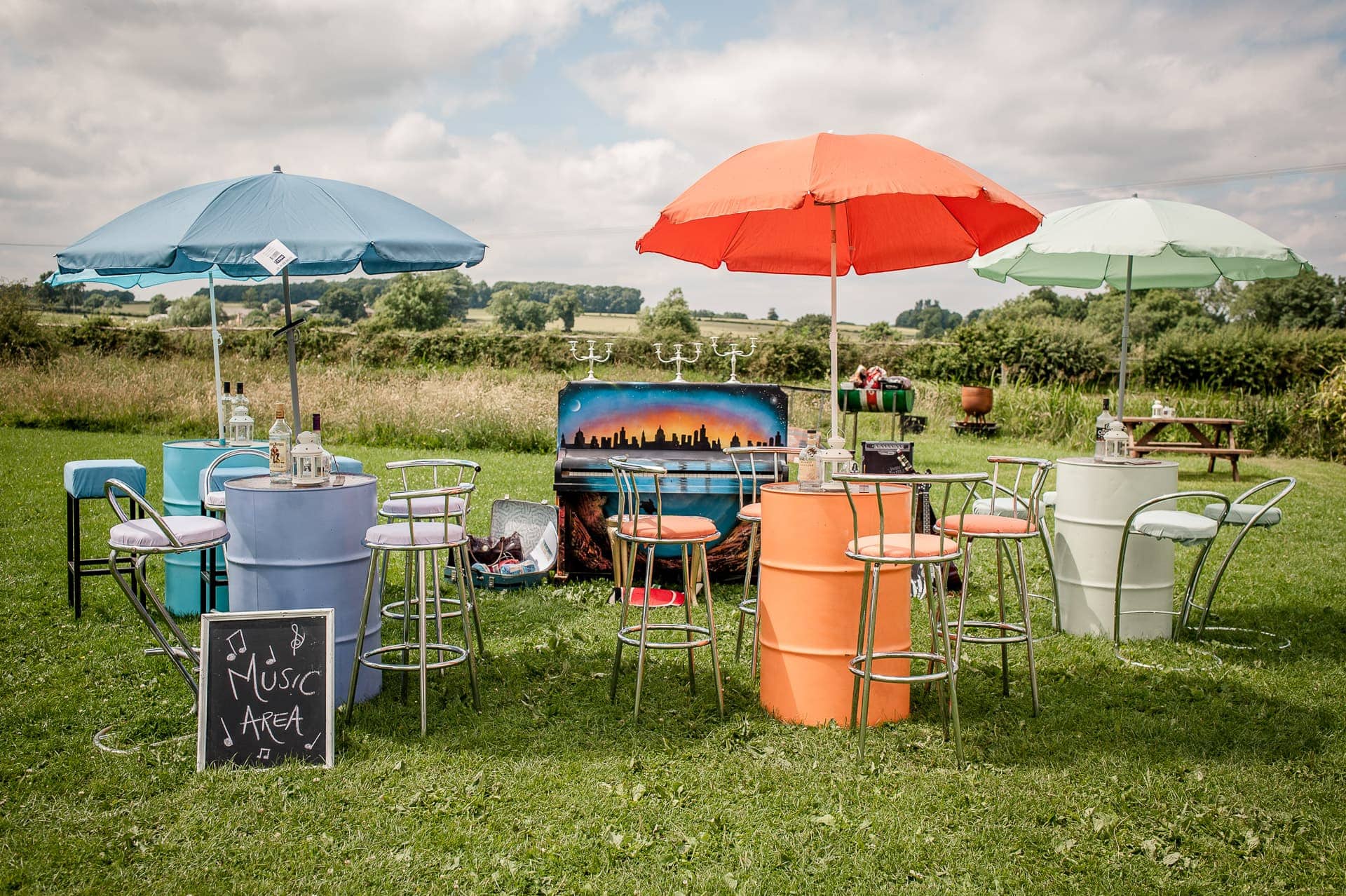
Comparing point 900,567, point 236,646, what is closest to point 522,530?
point 236,646

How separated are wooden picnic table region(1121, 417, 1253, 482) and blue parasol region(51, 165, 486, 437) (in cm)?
951

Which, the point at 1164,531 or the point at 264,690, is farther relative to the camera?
the point at 1164,531

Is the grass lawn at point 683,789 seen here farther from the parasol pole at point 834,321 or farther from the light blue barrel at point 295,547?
the parasol pole at point 834,321

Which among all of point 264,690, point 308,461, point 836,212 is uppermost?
point 836,212

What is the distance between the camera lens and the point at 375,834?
3.37m

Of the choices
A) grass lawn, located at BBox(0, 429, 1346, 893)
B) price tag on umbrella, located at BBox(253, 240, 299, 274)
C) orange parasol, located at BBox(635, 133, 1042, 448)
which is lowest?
grass lawn, located at BBox(0, 429, 1346, 893)

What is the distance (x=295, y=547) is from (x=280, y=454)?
0.52 meters

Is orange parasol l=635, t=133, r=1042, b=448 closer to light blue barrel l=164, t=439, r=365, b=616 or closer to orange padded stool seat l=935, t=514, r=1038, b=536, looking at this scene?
orange padded stool seat l=935, t=514, r=1038, b=536

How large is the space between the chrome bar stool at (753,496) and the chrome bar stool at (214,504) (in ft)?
8.37

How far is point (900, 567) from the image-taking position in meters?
4.36

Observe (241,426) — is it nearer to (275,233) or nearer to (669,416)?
(275,233)

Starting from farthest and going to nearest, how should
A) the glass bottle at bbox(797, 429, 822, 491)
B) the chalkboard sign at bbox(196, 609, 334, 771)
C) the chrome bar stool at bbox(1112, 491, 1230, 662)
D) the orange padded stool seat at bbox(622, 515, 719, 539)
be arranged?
the chrome bar stool at bbox(1112, 491, 1230, 662)
the glass bottle at bbox(797, 429, 822, 491)
the orange padded stool seat at bbox(622, 515, 719, 539)
the chalkboard sign at bbox(196, 609, 334, 771)

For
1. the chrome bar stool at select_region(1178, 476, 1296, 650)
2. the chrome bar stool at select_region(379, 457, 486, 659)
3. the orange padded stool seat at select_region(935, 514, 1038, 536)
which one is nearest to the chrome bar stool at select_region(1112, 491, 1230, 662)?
the chrome bar stool at select_region(1178, 476, 1296, 650)

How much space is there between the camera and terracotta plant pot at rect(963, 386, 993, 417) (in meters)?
17.3
